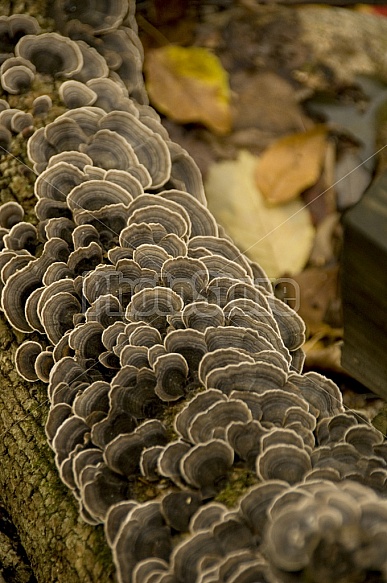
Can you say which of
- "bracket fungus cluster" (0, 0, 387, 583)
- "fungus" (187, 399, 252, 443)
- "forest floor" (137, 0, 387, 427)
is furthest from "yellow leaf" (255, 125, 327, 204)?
"fungus" (187, 399, 252, 443)

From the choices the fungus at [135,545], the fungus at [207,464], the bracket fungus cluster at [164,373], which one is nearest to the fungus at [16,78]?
the bracket fungus cluster at [164,373]

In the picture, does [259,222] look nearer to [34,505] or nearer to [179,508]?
[34,505]

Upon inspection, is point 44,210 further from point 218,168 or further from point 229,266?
point 218,168

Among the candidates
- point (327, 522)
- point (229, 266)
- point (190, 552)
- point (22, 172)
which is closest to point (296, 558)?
point (327, 522)

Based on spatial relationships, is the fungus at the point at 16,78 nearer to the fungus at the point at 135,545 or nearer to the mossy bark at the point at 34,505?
Result: the mossy bark at the point at 34,505

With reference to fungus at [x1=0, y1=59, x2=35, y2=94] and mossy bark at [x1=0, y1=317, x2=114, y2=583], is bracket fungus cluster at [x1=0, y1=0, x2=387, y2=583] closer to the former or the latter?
fungus at [x1=0, y1=59, x2=35, y2=94]

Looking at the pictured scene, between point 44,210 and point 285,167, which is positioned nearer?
point 44,210
